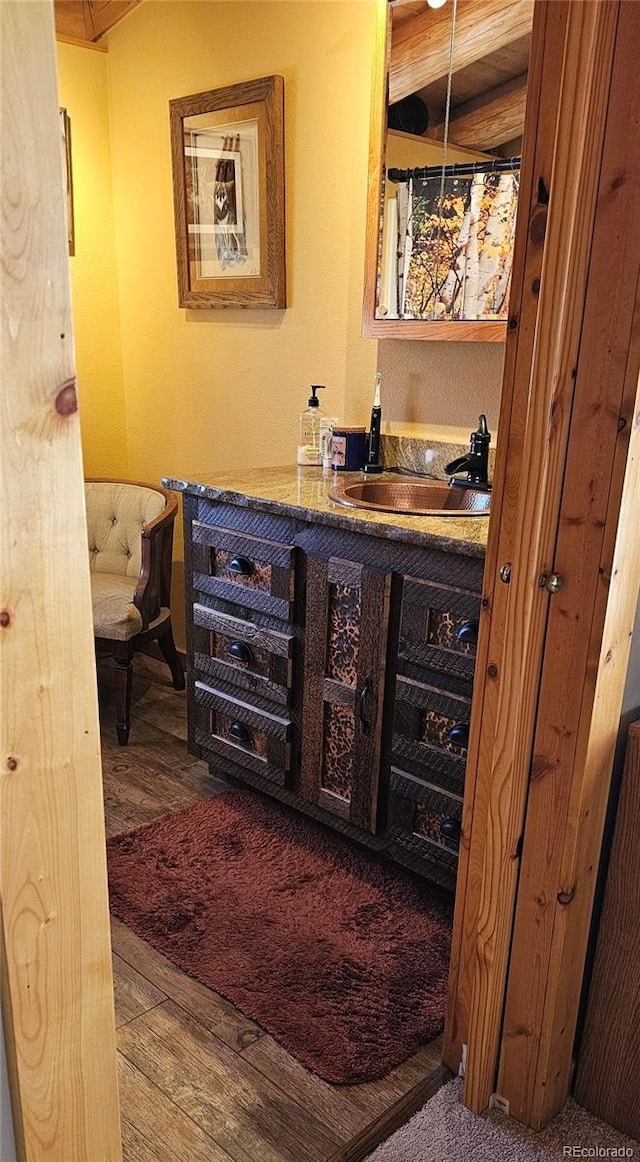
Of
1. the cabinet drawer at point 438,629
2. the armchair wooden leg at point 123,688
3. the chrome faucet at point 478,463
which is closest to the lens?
the cabinet drawer at point 438,629

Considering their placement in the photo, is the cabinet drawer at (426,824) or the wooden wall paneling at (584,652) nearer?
the wooden wall paneling at (584,652)

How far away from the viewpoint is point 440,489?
2443mm

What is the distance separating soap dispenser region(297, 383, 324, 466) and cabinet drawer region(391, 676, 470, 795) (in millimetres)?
986

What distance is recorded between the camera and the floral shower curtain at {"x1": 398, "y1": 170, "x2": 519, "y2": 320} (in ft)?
7.50

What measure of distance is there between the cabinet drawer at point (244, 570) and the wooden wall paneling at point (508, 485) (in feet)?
2.85

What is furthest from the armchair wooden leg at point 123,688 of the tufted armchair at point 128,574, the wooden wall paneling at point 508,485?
the wooden wall paneling at point 508,485

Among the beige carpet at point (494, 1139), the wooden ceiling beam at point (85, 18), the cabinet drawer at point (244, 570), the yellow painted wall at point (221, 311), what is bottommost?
the beige carpet at point (494, 1139)

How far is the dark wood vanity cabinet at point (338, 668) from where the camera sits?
1.99 meters

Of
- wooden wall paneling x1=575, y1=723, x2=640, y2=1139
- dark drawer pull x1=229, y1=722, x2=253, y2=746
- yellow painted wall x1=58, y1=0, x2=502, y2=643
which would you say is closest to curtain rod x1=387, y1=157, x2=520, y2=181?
yellow painted wall x1=58, y1=0, x2=502, y2=643

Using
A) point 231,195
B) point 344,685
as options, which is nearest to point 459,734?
point 344,685

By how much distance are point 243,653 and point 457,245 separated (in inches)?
49.8

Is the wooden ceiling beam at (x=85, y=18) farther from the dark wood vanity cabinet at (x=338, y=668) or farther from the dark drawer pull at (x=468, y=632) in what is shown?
the dark drawer pull at (x=468, y=632)

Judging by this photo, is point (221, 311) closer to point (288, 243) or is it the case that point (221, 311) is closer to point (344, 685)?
point (288, 243)

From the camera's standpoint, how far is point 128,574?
3.33 m
